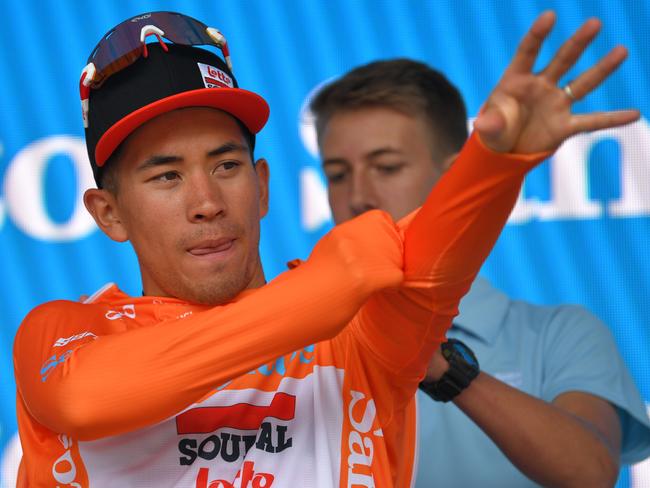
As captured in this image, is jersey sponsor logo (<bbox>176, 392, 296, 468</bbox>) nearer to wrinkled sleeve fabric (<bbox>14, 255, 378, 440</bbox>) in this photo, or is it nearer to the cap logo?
wrinkled sleeve fabric (<bbox>14, 255, 378, 440</bbox>)

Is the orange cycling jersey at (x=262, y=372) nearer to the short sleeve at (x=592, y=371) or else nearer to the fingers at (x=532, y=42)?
the fingers at (x=532, y=42)

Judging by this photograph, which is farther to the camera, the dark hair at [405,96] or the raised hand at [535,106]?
the dark hair at [405,96]

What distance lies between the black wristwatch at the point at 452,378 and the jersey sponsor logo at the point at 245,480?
0.33m

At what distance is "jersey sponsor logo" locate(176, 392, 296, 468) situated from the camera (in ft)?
3.78

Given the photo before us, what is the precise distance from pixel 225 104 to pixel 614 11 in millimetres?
1434

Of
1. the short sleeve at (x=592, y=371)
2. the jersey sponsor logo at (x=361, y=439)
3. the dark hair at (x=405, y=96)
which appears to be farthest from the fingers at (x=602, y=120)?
the dark hair at (x=405, y=96)

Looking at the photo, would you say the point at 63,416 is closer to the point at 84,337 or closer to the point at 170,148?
the point at 84,337

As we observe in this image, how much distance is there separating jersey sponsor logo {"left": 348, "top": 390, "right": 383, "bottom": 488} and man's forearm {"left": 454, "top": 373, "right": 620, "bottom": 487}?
256 mm

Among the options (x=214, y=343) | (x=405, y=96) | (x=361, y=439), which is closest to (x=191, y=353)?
(x=214, y=343)

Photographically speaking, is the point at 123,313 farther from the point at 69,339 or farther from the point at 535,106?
the point at 535,106

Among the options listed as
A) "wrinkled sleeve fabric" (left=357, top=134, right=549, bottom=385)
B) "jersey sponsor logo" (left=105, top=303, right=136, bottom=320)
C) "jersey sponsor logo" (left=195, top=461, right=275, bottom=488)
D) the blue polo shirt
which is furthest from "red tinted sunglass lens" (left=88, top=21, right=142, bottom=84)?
the blue polo shirt

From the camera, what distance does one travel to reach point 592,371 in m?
1.65

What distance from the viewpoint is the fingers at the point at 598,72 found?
34.1 inches

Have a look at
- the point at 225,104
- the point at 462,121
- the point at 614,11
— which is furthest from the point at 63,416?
the point at 614,11
